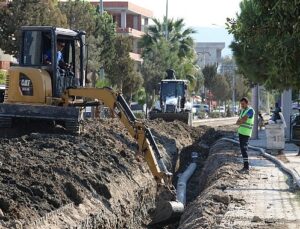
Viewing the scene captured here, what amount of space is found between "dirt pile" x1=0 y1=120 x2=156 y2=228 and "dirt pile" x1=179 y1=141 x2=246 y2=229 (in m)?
1.40

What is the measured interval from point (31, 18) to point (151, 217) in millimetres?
21454

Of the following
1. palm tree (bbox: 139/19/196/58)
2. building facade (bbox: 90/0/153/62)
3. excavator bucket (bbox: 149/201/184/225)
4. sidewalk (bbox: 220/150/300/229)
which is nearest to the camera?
sidewalk (bbox: 220/150/300/229)

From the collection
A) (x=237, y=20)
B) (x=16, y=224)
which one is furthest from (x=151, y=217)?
(x=237, y=20)

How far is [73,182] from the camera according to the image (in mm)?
13664

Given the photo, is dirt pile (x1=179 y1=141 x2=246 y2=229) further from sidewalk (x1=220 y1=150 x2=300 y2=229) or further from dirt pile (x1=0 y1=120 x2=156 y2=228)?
dirt pile (x1=0 y1=120 x2=156 y2=228)

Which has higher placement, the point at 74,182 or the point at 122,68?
the point at 122,68

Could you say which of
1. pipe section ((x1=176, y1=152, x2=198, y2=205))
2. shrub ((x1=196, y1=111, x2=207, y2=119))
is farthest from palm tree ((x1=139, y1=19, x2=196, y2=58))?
pipe section ((x1=176, y1=152, x2=198, y2=205))

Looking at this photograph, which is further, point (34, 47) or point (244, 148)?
point (34, 47)

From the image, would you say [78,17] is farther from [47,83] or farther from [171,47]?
[171,47]

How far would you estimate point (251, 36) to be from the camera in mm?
7922

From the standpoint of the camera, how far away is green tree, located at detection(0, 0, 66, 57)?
118 feet

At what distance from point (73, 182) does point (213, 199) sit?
2900 millimetres

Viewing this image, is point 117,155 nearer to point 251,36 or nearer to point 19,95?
point 19,95

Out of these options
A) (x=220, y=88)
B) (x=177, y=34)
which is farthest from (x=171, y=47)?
(x=220, y=88)
